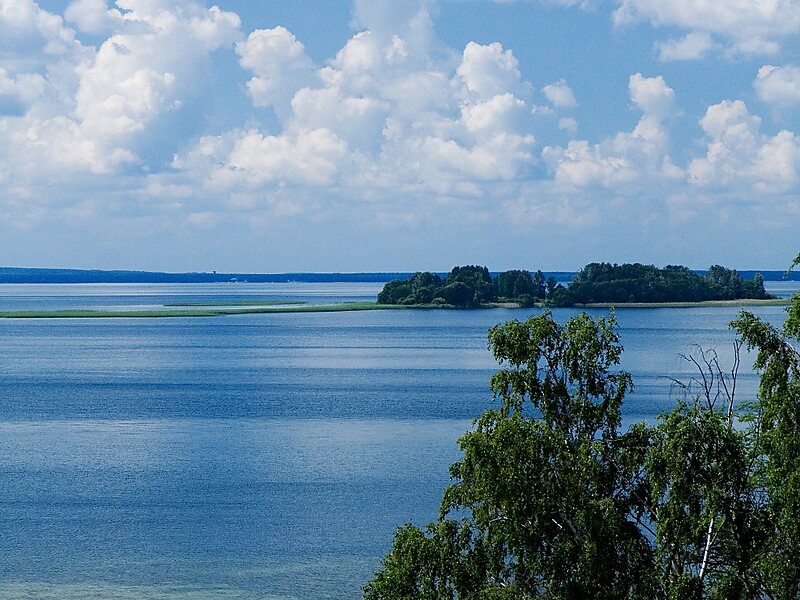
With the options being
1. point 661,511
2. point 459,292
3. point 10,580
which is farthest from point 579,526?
point 459,292

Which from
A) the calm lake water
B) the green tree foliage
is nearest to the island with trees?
the calm lake water

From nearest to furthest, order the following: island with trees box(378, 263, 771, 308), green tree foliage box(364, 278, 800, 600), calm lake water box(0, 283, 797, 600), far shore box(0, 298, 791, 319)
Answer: green tree foliage box(364, 278, 800, 600) → calm lake water box(0, 283, 797, 600) → far shore box(0, 298, 791, 319) → island with trees box(378, 263, 771, 308)

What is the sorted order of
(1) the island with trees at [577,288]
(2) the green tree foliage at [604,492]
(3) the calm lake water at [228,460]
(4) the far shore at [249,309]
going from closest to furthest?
(2) the green tree foliage at [604,492] → (3) the calm lake water at [228,460] → (4) the far shore at [249,309] → (1) the island with trees at [577,288]

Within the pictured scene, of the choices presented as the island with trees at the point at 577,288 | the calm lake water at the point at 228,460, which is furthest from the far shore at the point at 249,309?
the calm lake water at the point at 228,460

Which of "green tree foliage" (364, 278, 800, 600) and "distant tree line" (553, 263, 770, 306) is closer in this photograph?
"green tree foliage" (364, 278, 800, 600)

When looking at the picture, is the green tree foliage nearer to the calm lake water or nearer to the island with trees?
the calm lake water

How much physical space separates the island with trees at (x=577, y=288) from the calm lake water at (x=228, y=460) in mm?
79548

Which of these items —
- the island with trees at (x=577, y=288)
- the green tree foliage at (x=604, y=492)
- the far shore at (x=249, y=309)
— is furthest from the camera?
the island with trees at (x=577, y=288)

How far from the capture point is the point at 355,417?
51219 mm

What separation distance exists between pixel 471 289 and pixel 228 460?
5185 inches

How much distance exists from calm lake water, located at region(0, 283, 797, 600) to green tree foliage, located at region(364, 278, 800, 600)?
38.6ft

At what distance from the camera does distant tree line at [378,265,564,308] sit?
17100cm

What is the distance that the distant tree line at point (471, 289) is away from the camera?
171 meters

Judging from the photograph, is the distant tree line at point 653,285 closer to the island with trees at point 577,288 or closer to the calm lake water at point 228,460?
the island with trees at point 577,288
